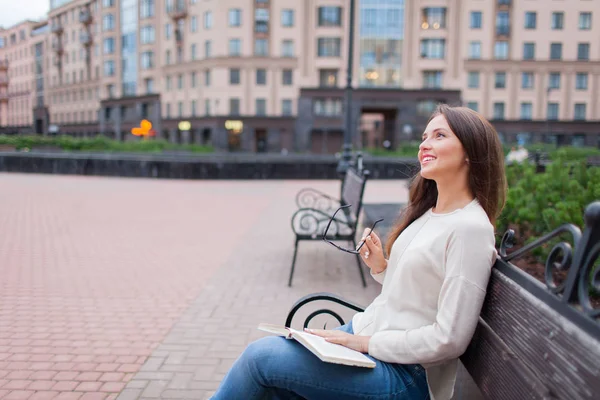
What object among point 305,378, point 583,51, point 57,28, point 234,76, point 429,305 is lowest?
point 305,378

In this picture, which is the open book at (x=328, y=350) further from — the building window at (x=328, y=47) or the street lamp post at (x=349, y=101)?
the building window at (x=328, y=47)

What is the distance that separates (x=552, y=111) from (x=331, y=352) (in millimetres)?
52926

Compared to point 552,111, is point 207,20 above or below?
above

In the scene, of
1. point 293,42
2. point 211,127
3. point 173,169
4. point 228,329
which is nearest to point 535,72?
point 293,42

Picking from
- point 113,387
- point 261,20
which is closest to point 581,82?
point 261,20

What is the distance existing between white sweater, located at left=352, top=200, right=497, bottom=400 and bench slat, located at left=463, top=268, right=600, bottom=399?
0.09m

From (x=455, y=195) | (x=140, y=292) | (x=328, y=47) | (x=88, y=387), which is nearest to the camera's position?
(x=455, y=195)

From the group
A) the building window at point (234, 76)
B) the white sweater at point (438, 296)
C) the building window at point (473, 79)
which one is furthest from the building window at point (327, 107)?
the white sweater at point (438, 296)

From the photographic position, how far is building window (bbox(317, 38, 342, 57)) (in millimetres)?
47562

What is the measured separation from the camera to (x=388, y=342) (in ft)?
6.43

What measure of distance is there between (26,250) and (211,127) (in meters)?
42.8

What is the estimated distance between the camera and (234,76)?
49156 mm

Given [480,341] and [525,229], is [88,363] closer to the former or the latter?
[480,341]

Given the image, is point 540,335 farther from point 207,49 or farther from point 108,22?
point 108,22
